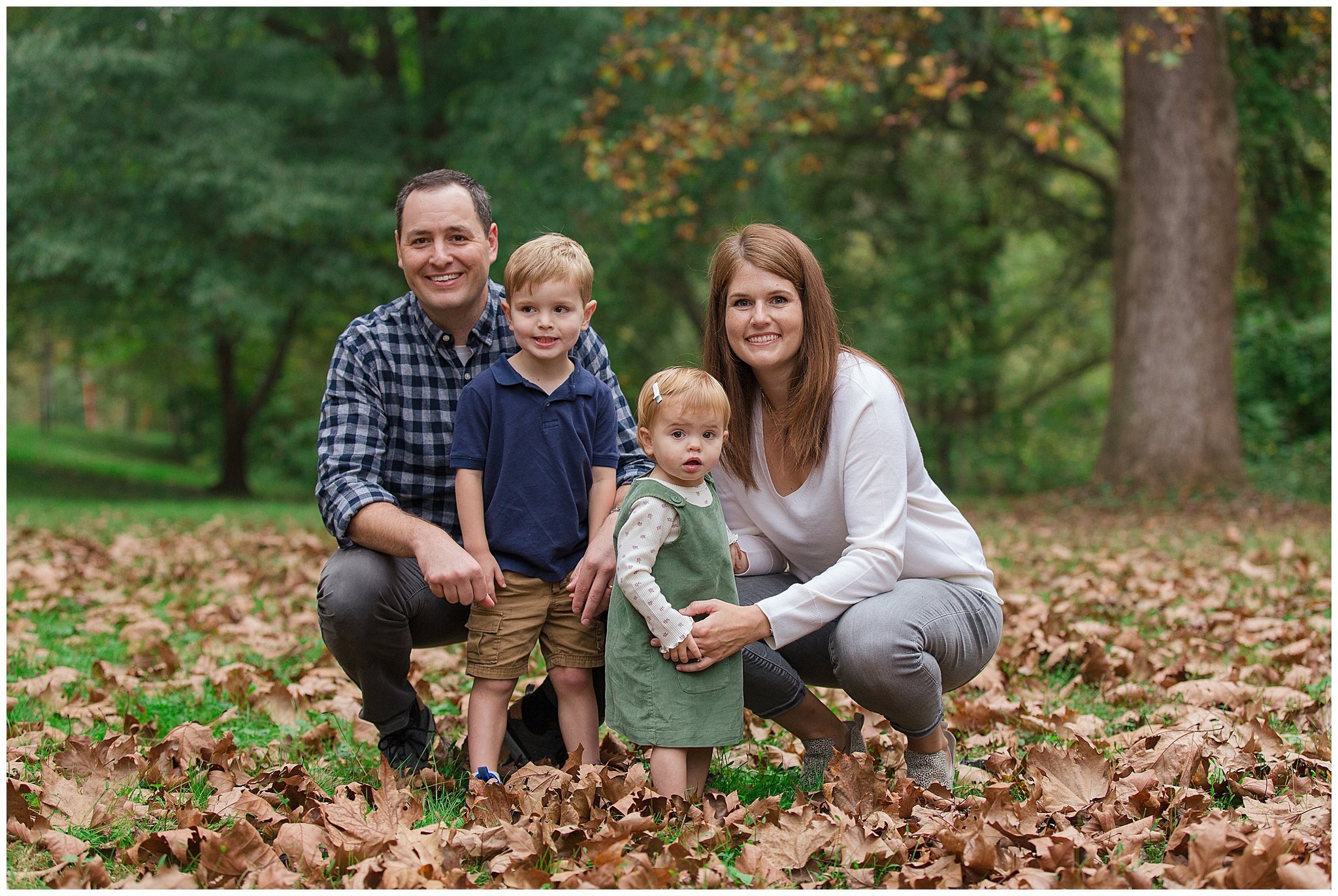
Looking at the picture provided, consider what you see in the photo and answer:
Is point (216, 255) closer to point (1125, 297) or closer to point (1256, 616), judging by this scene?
point (1125, 297)

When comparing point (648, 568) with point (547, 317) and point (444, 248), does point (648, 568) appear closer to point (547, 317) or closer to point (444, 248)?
point (547, 317)

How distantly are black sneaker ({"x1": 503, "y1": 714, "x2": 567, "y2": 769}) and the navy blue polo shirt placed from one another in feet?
1.99

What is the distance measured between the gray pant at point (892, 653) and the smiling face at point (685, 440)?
20.4 inches

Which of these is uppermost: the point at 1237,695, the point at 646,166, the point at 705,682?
the point at 646,166

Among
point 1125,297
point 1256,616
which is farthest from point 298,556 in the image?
point 1125,297

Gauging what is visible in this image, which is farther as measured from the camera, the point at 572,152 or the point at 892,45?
the point at 572,152

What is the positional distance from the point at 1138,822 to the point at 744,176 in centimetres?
1355

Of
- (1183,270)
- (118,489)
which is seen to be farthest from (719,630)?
(118,489)

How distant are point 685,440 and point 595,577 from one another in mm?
452

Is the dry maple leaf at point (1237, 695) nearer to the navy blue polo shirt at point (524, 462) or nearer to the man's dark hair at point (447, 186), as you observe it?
the navy blue polo shirt at point (524, 462)

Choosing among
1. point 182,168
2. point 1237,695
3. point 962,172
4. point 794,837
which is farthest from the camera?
point 962,172

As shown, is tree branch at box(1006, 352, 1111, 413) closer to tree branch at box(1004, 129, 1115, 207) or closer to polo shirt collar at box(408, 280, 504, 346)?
tree branch at box(1004, 129, 1115, 207)

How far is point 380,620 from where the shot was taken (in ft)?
9.52

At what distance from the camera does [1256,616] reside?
482 cm
